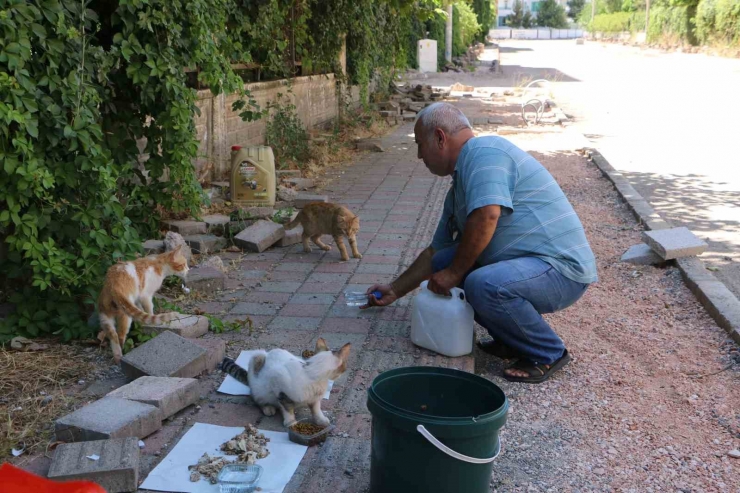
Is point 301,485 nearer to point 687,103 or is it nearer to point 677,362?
point 677,362

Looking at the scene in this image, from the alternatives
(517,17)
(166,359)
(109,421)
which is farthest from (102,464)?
(517,17)

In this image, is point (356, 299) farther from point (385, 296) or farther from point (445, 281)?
point (445, 281)

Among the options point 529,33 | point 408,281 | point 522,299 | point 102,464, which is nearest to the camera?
point 102,464

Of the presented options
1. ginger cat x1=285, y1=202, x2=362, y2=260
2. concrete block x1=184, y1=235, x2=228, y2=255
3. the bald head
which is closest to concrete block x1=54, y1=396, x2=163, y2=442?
the bald head

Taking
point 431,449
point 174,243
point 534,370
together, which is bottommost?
point 534,370

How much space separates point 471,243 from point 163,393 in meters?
1.91

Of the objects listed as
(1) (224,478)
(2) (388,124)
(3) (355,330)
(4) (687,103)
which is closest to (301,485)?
(1) (224,478)

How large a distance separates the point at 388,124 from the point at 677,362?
13464 mm

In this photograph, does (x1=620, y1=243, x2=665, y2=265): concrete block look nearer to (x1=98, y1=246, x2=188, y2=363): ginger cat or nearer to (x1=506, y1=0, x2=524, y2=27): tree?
(x1=98, y1=246, x2=188, y2=363): ginger cat

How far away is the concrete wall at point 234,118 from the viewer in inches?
362

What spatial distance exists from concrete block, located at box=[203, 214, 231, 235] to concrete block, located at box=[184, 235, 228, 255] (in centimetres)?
28

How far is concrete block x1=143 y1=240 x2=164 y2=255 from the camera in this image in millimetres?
6033

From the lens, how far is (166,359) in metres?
4.14

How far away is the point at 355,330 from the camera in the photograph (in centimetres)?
505
